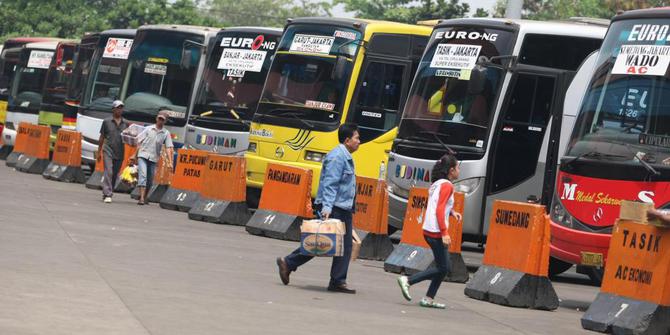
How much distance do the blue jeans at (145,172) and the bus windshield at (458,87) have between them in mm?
6816

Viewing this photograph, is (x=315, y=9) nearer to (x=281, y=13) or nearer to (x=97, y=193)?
(x=281, y=13)

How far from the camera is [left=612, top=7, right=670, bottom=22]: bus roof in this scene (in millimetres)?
14719

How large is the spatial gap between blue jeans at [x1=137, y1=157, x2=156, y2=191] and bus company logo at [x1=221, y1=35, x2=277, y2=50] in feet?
9.76

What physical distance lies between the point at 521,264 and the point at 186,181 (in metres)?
11.4

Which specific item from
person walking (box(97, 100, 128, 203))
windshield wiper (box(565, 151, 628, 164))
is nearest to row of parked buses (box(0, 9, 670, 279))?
windshield wiper (box(565, 151, 628, 164))

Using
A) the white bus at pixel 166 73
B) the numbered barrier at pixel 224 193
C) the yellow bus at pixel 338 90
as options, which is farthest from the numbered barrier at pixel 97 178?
the numbered barrier at pixel 224 193

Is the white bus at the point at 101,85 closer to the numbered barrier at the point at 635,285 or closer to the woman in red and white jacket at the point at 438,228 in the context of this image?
the woman in red and white jacket at the point at 438,228

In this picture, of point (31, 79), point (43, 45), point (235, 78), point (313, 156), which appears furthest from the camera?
point (43, 45)

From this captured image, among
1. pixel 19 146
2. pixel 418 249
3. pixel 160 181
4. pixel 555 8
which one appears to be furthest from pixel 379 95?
pixel 555 8

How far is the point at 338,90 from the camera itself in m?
22.8

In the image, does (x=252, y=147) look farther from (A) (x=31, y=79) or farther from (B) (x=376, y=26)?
(A) (x=31, y=79)

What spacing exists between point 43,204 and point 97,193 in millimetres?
5298

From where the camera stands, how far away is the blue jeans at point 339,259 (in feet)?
46.0

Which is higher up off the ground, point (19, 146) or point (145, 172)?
point (145, 172)
